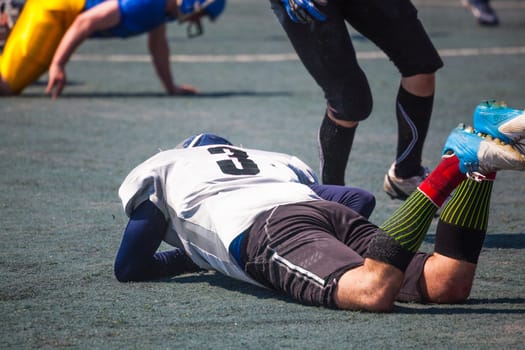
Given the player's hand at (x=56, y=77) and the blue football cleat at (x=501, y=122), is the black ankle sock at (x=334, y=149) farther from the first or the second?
the player's hand at (x=56, y=77)

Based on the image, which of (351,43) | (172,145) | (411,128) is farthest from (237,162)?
(172,145)

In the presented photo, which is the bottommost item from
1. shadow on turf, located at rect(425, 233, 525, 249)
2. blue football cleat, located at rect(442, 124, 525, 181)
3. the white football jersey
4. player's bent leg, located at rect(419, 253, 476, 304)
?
shadow on turf, located at rect(425, 233, 525, 249)

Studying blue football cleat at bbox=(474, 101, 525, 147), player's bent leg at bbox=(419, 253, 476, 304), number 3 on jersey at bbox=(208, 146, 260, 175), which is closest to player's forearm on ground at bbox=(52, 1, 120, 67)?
number 3 on jersey at bbox=(208, 146, 260, 175)

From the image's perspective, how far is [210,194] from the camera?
3600 mm

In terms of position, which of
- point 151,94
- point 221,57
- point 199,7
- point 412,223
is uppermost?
point 412,223

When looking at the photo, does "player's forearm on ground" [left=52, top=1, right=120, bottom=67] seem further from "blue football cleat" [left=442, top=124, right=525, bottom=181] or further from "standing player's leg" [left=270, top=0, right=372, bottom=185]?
"blue football cleat" [left=442, top=124, right=525, bottom=181]

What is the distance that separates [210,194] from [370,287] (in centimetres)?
69

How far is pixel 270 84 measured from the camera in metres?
9.38

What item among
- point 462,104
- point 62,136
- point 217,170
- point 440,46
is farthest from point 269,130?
point 440,46

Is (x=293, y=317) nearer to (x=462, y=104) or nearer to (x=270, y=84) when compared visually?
(x=462, y=104)

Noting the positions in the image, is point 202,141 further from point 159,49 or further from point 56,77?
point 159,49

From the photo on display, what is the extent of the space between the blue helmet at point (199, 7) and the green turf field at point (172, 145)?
66cm

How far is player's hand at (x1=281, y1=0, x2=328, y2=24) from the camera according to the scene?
13.9 feet

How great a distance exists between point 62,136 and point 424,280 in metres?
3.88
